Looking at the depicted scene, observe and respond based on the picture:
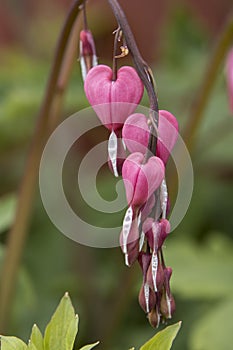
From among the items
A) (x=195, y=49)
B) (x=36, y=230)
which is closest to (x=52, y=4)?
(x=195, y=49)

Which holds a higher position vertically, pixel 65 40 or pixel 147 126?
pixel 65 40

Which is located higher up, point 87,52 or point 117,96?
point 87,52

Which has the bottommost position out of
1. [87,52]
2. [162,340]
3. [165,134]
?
[162,340]

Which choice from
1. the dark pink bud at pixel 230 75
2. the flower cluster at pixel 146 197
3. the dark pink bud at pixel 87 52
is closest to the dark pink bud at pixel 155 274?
the flower cluster at pixel 146 197

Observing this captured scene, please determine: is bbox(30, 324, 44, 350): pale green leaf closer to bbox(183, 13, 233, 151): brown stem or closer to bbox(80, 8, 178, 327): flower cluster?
bbox(80, 8, 178, 327): flower cluster

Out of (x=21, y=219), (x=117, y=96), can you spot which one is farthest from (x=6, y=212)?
(x=117, y=96)

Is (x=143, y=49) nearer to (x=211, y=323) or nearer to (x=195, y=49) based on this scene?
(x=195, y=49)

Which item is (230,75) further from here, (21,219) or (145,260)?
(145,260)
